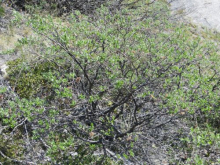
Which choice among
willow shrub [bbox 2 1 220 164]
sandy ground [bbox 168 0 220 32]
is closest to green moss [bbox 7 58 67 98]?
willow shrub [bbox 2 1 220 164]

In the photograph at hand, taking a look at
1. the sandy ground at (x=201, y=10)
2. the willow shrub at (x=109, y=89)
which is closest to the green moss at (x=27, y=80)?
the willow shrub at (x=109, y=89)

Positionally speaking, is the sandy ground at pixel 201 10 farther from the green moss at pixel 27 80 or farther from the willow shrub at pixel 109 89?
the green moss at pixel 27 80

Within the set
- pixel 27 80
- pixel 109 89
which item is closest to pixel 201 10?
pixel 109 89

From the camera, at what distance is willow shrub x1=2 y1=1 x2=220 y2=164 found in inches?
132

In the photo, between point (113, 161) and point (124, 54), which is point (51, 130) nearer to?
point (113, 161)

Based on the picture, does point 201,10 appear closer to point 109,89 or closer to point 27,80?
point 109,89

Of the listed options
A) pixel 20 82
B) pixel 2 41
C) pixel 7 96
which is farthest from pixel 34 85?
pixel 2 41

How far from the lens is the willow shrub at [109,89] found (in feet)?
11.0

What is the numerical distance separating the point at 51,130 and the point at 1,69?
1739 mm

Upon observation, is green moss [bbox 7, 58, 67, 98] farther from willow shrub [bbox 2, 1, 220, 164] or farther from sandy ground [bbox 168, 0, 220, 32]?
sandy ground [bbox 168, 0, 220, 32]

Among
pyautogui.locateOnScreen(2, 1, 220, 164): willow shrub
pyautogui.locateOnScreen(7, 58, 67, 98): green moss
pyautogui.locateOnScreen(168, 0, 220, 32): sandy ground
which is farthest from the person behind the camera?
pyautogui.locateOnScreen(168, 0, 220, 32): sandy ground

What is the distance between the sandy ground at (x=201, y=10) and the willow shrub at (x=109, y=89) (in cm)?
723

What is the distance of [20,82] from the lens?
14.4ft

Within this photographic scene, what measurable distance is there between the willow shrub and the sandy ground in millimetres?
7227
